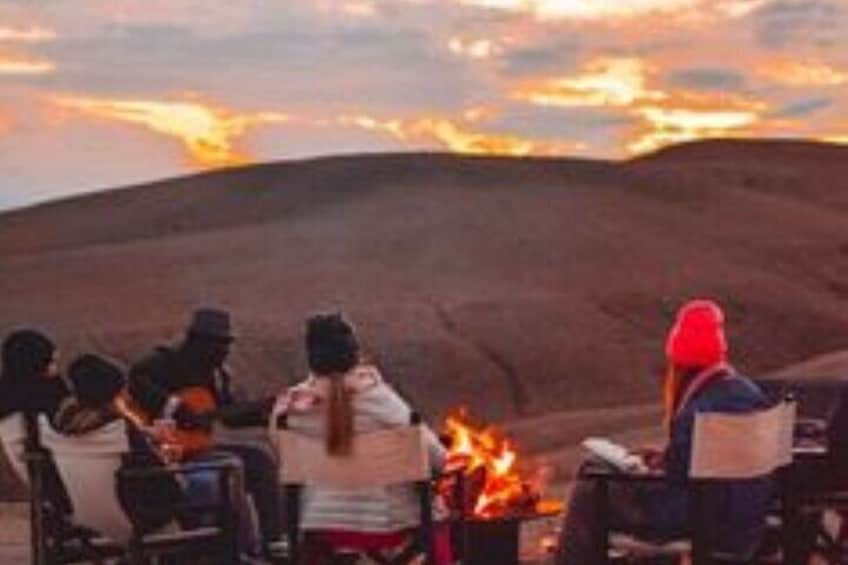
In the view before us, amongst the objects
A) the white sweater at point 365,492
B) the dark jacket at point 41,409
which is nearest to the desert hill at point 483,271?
the dark jacket at point 41,409

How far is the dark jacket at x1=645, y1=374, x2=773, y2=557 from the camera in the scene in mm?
9969

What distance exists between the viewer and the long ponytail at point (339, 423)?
398 inches

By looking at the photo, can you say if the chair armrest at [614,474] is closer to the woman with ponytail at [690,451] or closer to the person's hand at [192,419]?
the woman with ponytail at [690,451]

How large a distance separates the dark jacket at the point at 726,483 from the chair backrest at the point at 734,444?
0.05m

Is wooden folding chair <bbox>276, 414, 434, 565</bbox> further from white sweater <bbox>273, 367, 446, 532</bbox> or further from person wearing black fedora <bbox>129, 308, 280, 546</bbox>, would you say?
person wearing black fedora <bbox>129, 308, 280, 546</bbox>

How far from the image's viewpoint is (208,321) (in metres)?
12.2

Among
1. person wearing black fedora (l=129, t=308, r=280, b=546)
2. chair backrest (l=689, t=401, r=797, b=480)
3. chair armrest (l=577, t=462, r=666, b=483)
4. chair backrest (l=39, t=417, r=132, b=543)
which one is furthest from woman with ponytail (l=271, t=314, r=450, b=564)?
person wearing black fedora (l=129, t=308, r=280, b=546)

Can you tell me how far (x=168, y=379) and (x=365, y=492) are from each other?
2.47 meters

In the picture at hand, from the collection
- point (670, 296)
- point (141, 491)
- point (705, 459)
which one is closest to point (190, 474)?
point (141, 491)

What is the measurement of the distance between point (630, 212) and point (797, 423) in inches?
1330

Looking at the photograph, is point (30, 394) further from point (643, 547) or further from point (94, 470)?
point (643, 547)

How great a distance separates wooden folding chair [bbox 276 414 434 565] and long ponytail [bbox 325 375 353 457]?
0.03 metres

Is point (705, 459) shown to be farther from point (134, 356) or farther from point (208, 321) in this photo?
point (134, 356)

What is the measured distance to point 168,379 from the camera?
12.3 m
